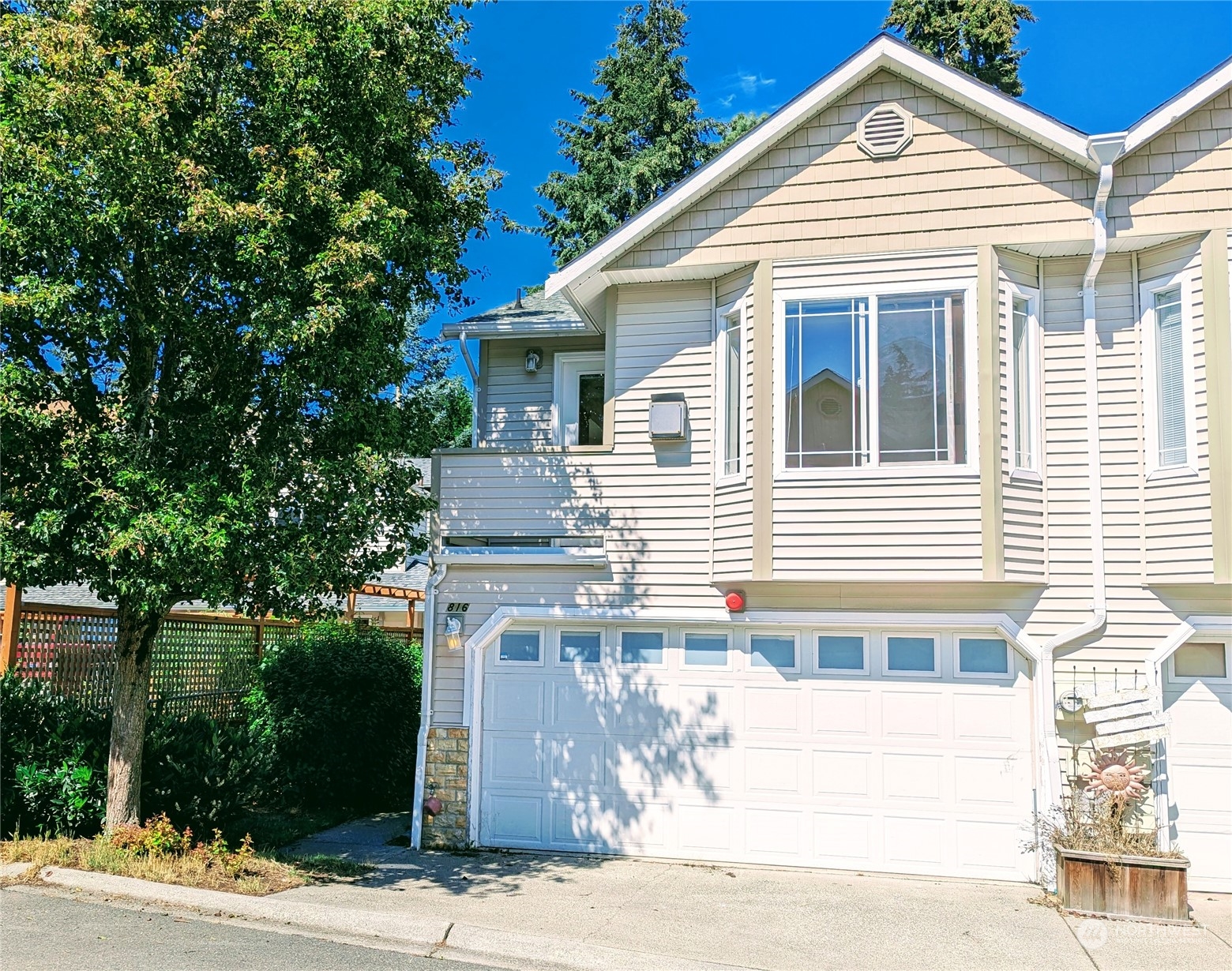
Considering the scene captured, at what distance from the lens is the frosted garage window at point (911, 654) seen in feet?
29.9

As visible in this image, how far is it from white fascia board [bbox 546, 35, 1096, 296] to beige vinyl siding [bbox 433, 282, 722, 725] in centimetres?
60

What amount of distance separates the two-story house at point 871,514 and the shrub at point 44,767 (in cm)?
294

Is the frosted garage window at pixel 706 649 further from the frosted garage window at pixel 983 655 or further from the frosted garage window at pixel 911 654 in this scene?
the frosted garage window at pixel 983 655

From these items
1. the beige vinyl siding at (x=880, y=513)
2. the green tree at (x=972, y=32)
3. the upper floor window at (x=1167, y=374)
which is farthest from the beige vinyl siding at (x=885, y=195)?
the green tree at (x=972, y=32)

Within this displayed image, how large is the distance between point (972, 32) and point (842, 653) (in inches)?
630

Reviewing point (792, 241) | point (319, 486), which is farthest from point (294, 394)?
point (792, 241)

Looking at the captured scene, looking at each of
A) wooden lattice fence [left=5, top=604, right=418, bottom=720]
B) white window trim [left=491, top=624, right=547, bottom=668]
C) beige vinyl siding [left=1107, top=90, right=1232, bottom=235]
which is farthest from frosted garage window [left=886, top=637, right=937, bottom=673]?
wooden lattice fence [left=5, top=604, right=418, bottom=720]

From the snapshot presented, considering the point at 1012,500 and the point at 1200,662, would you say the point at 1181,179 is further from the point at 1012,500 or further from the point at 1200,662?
the point at 1200,662

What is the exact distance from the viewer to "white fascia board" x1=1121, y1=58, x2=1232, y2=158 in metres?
8.46

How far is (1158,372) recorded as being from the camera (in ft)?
28.8

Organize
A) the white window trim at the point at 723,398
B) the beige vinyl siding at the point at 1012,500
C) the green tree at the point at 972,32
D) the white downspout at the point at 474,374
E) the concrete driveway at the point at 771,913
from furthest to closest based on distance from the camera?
the green tree at the point at 972,32
the white downspout at the point at 474,374
the white window trim at the point at 723,398
the beige vinyl siding at the point at 1012,500
the concrete driveway at the point at 771,913

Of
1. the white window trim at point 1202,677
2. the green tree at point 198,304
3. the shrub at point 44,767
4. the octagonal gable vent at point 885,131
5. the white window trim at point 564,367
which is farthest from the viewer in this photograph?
the white window trim at point 564,367

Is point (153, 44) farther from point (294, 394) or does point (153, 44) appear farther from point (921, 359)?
point (921, 359)

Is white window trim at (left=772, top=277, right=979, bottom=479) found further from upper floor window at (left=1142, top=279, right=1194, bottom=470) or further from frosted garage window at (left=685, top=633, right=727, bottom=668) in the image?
frosted garage window at (left=685, top=633, right=727, bottom=668)
